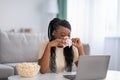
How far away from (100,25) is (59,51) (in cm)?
210

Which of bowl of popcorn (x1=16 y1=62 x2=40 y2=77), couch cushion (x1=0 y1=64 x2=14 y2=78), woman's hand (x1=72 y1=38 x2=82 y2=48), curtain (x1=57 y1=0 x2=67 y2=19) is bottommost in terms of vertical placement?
couch cushion (x1=0 y1=64 x2=14 y2=78)

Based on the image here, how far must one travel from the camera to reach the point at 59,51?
188 cm

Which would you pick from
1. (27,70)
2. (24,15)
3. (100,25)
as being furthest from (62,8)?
(27,70)

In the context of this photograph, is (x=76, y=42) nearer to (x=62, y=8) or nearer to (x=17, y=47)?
(x=17, y=47)

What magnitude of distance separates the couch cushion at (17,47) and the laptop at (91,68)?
1.86 metres

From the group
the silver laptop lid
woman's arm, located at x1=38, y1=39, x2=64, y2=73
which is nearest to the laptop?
the silver laptop lid

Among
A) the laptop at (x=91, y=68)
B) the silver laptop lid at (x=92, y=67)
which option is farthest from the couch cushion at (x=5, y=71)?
the silver laptop lid at (x=92, y=67)

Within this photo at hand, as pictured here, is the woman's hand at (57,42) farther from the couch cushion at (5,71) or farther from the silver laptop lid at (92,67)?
the couch cushion at (5,71)

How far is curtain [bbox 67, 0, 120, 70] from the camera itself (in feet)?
12.3

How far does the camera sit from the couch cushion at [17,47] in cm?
333

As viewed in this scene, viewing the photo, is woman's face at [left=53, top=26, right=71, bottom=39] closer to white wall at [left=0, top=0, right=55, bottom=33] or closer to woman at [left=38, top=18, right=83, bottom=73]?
woman at [left=38, top=18, right=83, bottom=73]

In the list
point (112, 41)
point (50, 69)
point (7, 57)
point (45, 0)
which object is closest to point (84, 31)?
point (112, 41)

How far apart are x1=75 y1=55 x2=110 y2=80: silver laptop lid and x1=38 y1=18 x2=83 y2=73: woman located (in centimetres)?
31

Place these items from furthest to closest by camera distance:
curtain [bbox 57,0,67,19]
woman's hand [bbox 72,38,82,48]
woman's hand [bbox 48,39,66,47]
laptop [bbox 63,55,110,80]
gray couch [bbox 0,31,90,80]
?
curtain [bbox 57,0,67,19] < gray couch [bbox 0,31,90,80] < woman's hand [bbox 72,38,82,48] < woman's hand [bbox 48,39,66,47] < laptop [bbox 63,55,110,80]
